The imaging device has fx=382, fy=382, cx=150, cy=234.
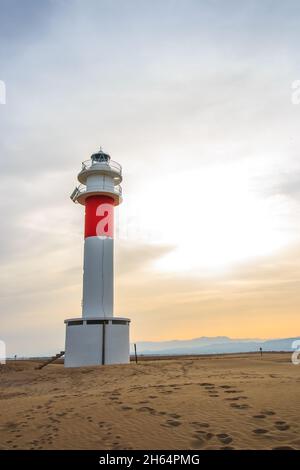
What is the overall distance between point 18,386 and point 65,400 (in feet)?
24.9

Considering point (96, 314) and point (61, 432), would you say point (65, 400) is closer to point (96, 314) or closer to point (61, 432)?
point (61, 432)

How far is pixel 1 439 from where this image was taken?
8805 mm

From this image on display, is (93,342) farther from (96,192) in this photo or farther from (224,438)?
(224,438)

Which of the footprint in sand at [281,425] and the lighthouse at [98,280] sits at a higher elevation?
the lighthouse at [98,280]

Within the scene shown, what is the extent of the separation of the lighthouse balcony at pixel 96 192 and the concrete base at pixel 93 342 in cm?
898

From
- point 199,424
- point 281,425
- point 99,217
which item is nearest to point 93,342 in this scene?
point 99,217

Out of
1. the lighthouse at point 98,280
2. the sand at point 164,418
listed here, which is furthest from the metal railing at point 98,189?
A: the sand at point 164,418

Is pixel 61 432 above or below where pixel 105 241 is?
below

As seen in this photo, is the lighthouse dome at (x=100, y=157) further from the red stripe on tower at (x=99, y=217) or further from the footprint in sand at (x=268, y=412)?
the footprint in sand at (x=268, y=412)

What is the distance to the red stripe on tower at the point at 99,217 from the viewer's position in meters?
27.8

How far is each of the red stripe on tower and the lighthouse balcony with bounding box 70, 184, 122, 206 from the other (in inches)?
17.5

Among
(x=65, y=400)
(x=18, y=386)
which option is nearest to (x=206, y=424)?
(x=65, y=400)

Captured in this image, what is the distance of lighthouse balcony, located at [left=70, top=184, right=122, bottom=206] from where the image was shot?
27969 mm

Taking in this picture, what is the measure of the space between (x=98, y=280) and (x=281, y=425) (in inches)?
775
